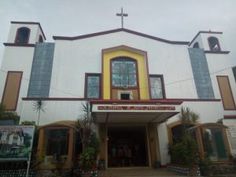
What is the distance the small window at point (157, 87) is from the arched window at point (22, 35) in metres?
11.8

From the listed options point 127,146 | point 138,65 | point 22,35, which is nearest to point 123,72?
point 138,65

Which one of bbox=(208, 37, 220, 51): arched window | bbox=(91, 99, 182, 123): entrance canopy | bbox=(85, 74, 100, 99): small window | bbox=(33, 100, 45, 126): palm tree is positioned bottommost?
bbox=(91, 99, 182, 123): entrance canopy

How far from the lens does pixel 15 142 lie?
10.2m

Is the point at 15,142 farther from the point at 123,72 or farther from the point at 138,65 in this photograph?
the point at 138,65

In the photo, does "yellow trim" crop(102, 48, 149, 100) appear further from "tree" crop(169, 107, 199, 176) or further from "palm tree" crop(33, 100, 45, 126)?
"tree" crop(169, 107, 199, 176)

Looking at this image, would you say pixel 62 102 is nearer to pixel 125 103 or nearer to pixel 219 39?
pixel 125 103

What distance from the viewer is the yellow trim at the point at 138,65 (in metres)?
16.3

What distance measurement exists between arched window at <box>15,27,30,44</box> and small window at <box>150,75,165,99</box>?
11.8 meters

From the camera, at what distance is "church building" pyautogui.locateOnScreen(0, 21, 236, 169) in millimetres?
13875

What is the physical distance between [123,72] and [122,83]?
1.06 meters

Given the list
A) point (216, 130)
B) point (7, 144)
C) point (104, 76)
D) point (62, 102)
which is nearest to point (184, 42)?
point (104, 76)

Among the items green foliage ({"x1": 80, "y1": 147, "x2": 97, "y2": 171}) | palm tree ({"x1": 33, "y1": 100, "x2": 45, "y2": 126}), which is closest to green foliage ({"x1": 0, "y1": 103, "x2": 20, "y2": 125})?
palm tree ({"x1": 33, "y1": 100, "x2": 45, "y2": 126})

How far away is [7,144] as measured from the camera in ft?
33.2

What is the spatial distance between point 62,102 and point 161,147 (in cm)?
753
